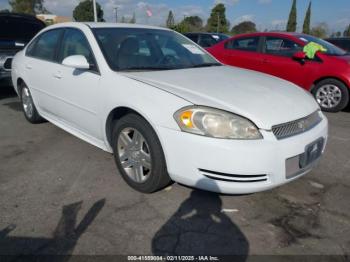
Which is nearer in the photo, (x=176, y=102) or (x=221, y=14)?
(x=176, y=102)

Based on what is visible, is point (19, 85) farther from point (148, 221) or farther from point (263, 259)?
point (263, 259)

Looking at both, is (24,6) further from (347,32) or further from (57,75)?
(57,75)

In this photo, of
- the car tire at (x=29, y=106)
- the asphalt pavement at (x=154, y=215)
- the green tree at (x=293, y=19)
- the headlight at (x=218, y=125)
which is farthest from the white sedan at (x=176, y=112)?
Answer: the green tree at (x=293, y=19)

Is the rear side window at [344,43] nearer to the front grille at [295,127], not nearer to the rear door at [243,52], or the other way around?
the rear door at [243,52]

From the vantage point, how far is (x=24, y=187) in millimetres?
3002

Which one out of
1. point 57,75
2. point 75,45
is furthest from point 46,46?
point 75,45

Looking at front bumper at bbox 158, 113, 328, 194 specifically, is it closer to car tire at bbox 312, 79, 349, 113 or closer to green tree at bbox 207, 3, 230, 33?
car tire at bbox 312, 79, 349, 113

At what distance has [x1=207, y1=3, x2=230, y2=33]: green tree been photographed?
4016cm

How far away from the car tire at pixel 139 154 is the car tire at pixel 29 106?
2.29 m

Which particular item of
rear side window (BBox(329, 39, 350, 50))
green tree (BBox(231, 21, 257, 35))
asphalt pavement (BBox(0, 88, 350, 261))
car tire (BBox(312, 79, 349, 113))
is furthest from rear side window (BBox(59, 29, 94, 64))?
green tree (BBox(231, 21, 257, 35))

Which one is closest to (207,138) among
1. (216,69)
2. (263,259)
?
(263,259)

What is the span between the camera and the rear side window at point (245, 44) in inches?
270

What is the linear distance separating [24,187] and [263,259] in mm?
2259

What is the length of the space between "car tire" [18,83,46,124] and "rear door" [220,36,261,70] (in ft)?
14.2
